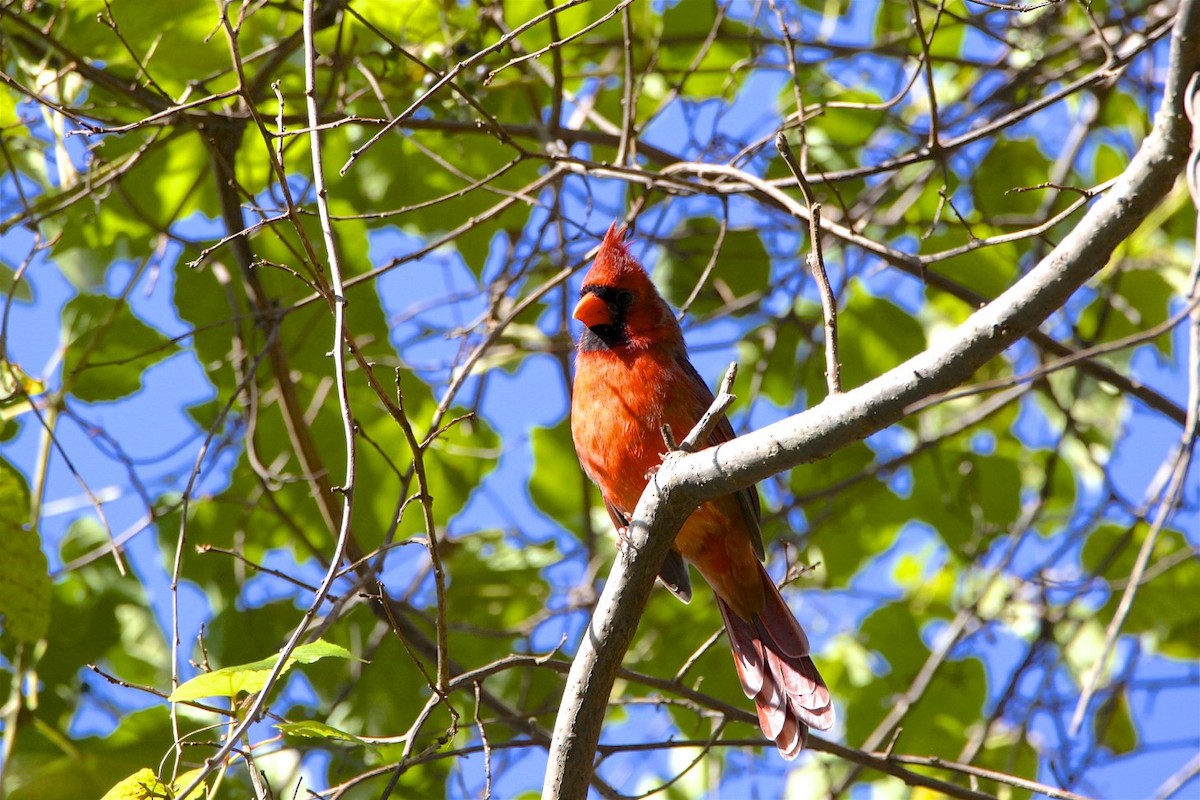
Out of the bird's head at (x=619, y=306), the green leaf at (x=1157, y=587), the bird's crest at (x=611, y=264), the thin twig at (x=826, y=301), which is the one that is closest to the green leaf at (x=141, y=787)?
the thin twig at (x=826, y=301)

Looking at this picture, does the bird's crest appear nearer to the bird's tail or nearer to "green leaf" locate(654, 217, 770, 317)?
"green leaf" locate(654, 217, 770, 317)

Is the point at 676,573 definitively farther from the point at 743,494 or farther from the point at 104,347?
the point at 104,347

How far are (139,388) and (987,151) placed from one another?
2829 mm

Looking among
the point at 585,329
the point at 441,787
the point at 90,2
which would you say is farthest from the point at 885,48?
the point at 441,787

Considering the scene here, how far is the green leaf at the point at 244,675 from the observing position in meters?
1.81

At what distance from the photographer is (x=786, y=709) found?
10.4ft

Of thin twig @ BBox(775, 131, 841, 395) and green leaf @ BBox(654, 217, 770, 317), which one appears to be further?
green leaf @ BBox(654, 217, 770, 317)

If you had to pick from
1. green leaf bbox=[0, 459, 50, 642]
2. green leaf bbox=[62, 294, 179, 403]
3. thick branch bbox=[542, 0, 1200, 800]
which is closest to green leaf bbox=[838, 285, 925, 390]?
thick branch bbox=[542, 0, 1200, 800]

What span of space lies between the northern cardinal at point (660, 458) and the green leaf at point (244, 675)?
4.93ft

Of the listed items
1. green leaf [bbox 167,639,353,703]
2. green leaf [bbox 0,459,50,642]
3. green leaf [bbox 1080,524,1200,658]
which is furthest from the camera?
green leaf [bbox 1080,524,1200,658]

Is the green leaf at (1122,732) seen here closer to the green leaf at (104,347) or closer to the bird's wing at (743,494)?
the bird's wing at (743,494)

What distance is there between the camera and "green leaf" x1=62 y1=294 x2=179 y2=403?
337cm

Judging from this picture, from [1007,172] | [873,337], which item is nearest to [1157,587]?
[873,337]

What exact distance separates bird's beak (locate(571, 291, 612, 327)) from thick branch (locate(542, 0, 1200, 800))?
1.40 m
